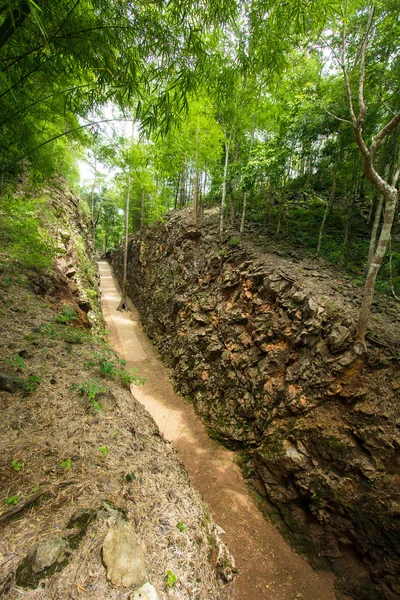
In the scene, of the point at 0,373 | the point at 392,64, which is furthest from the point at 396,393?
the point at 392,64

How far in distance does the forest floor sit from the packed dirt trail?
253 centimetres

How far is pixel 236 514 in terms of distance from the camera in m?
5.03

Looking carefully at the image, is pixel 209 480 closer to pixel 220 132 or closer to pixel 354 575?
pixel 354 575

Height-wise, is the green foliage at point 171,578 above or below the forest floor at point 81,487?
below

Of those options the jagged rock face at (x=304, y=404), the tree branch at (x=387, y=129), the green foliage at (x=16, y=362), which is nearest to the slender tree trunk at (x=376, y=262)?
Answer: the jagged rock face at (x=304, y=404)

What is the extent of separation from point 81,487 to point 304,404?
4607 mm

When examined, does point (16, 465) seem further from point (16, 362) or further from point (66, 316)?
point (66, 316)

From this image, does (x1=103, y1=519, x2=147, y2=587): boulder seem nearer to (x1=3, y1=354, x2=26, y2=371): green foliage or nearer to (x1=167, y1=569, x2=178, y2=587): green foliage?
(x1=167, y1=569, x2=178, y2=587): green foliage

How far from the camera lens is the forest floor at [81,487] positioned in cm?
153

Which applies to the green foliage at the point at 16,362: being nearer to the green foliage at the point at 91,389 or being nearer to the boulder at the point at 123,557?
the green foliage at the point at 91,389

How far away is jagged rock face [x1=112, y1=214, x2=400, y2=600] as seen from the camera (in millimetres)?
4148

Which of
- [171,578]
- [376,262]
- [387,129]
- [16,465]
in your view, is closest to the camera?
[171,578]

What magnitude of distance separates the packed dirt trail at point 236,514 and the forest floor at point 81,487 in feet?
8.31

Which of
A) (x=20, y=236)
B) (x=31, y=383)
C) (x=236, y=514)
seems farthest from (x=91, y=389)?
(x=236, y=514)
